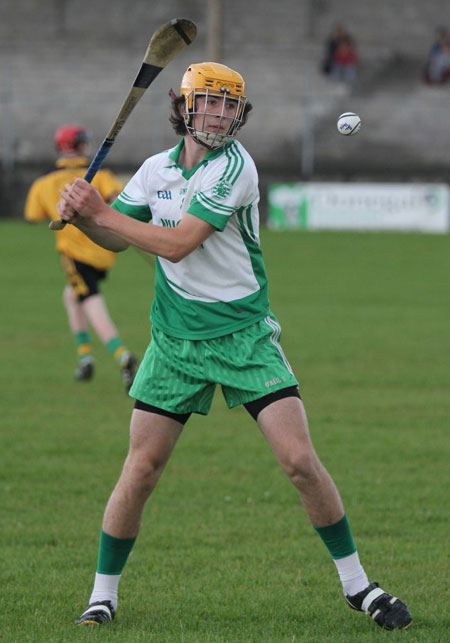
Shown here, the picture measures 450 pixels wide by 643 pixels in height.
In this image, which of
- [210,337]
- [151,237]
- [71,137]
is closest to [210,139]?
[151,237]

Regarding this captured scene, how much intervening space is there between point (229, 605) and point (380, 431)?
153 inches

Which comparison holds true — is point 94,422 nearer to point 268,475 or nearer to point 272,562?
point 268,475

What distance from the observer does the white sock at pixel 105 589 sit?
4.65 metres

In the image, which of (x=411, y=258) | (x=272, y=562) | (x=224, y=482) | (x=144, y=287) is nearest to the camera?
(x=272, y=562)

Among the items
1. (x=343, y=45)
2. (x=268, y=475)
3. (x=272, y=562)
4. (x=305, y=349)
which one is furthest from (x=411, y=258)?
(x=272, y=562)

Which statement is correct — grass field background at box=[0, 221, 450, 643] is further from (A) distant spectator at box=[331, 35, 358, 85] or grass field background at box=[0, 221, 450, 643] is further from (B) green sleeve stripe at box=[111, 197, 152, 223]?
(A) distant spectator at box=[331, 35, 358, 85]

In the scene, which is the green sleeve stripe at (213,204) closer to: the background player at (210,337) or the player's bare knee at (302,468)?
the background player at (210,337)

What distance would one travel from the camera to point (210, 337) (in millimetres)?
4547

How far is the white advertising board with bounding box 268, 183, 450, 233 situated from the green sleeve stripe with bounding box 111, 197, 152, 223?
72.1 feet

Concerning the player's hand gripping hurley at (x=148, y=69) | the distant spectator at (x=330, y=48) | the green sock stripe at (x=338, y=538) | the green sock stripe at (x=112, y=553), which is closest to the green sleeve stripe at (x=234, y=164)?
the player's hand gripping hurley at (x=148, y=69)

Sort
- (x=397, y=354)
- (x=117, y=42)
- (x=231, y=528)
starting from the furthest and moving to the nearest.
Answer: (x=117, y=42), (x=397, y=354), (x=231, y=528)

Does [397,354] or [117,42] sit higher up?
[117,42]

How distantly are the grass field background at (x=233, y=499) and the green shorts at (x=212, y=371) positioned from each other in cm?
88

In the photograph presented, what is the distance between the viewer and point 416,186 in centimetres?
2656
